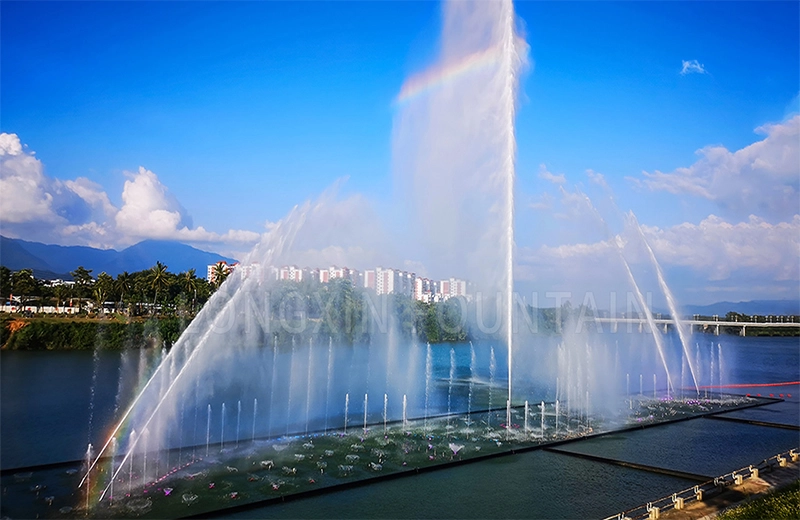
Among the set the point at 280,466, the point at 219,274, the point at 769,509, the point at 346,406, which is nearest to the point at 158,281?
the point at 219,274

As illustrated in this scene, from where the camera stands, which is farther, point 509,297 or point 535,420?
point 535,420

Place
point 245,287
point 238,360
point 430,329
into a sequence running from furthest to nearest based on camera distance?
point 430,329
point 238,360
point 245,287

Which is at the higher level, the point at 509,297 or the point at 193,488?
the point at 509,297

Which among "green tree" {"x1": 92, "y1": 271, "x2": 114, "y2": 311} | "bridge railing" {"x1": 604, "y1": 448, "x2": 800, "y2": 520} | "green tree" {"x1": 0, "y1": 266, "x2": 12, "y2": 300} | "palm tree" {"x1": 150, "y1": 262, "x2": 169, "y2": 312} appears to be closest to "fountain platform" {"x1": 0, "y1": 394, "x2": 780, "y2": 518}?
"bridge railing" {"x1": 604, "y1": 448, "x2": 800, "y2": 520}

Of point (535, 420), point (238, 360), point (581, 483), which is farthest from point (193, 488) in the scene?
point (238, 360)

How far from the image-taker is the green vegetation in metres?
17.4

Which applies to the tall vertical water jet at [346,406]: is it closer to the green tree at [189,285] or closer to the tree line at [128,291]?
the tree line at [128,291]

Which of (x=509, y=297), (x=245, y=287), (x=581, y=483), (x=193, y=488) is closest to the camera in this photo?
(x=193, y=488)

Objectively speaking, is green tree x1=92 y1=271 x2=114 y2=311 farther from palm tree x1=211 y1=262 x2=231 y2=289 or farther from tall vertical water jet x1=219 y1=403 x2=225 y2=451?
tall vertical water jet x1=219 y1=403 x2=225 y2=451

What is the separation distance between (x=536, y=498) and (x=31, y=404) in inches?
1345

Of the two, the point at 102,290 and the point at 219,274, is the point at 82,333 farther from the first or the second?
the point at 219,274

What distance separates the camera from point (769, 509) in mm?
17984

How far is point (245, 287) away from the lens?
27500 millimetres

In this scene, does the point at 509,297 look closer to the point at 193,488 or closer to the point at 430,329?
the point at 193,488
